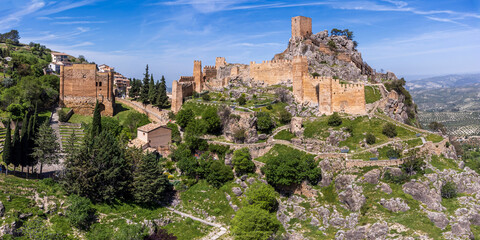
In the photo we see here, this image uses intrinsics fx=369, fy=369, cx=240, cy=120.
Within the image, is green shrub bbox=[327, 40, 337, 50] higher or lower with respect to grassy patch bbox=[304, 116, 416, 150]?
higher

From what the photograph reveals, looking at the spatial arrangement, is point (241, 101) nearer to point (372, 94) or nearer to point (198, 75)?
point (198, 75)

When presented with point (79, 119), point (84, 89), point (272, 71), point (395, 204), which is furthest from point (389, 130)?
point (84, 89)

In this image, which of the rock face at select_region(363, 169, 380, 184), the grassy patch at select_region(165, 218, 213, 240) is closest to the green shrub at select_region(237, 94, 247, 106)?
the grassy patch at select_region(165, 218, 213, 240)

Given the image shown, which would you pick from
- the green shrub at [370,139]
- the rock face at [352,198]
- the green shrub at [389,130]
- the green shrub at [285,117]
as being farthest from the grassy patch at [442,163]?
the green shrub at [285,117]

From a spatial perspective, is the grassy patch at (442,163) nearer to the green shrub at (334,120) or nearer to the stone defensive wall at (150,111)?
the green shrub at (334,120)

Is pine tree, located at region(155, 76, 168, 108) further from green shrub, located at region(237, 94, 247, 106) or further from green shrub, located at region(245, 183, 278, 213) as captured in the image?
green shrub, located at region(245, 183, 278, 213)

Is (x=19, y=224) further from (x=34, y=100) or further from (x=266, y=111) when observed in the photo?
(x=266, y=111)

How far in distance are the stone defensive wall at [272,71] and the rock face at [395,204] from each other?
2910 cm

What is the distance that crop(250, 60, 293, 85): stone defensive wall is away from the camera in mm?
58250

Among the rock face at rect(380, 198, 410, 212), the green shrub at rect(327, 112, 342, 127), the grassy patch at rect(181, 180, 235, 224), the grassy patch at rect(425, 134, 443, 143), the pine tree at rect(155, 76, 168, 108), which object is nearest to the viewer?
the rock face at rect(380, 198, 410, 212)

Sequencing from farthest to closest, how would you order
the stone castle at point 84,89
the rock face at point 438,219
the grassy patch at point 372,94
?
the stone castle at point 84,89 → the grassy patch at point 372,94 → the rock face at point 438,219

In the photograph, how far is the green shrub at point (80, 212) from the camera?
1187 inches

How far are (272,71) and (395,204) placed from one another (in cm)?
3273

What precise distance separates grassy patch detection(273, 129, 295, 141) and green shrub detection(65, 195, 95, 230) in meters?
22.7
